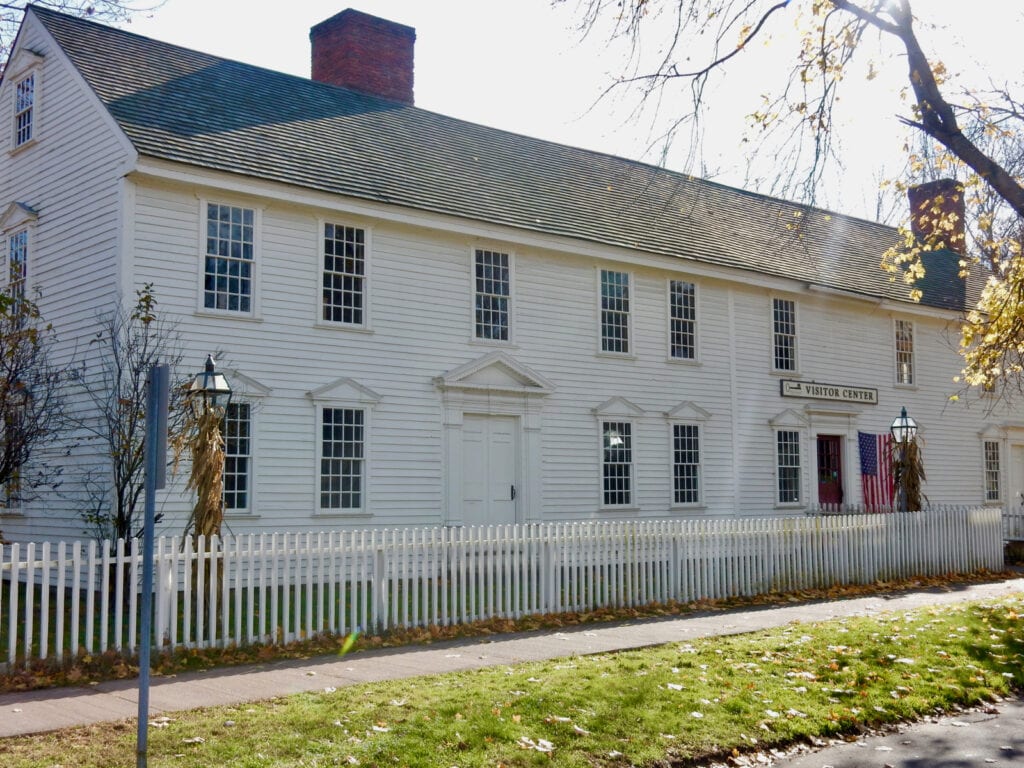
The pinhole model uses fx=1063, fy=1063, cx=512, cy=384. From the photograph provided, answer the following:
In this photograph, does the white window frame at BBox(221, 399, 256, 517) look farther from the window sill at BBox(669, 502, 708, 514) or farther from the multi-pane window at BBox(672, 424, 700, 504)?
the multi-pane window at BBox(672, 424, 700, 504)

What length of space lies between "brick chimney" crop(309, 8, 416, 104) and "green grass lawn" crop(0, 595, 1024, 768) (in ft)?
53.6

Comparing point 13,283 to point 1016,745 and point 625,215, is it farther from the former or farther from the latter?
point 1016,745

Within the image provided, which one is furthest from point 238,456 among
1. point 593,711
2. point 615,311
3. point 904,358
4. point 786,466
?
point 904,358

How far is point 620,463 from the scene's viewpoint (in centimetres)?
2189

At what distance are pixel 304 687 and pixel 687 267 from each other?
1615 cm

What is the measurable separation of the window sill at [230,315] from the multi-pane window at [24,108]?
5.76m

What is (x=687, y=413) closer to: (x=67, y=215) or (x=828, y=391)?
(x=828, y=391)

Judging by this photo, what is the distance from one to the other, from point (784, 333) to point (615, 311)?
5.39 metres

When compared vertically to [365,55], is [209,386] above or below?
below

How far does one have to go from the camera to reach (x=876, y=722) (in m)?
8.40

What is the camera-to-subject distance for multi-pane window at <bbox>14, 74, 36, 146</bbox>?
19266mm

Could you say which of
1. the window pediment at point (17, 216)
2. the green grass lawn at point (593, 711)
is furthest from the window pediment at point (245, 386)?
the green grass lawn at point (593, 711)

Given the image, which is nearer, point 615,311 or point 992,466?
point 615,311

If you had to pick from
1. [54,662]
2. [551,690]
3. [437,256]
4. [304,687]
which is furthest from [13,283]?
[551,690]
